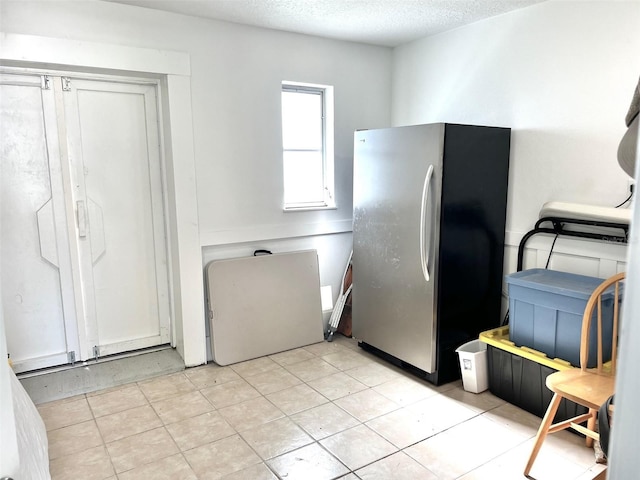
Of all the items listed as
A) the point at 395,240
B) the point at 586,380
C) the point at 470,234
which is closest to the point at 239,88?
the point at 395,240

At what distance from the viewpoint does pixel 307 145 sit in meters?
3.71

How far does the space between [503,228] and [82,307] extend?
9.66 feet

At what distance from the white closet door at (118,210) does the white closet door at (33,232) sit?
12 cm

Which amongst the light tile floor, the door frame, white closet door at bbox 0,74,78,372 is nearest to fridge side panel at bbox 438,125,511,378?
the light tile floor

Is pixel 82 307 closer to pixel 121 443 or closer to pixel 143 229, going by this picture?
pixel 143 229

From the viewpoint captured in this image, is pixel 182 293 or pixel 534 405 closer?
pixel 534 405

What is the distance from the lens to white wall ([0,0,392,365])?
2.78m

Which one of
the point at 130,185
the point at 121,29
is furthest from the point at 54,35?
the point at 130,185

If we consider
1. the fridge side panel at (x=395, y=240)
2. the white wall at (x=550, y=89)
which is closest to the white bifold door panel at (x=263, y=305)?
the fridge side panel at (x=395, y=240)

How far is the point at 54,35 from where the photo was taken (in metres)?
2.60

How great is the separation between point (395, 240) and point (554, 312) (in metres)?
1.05

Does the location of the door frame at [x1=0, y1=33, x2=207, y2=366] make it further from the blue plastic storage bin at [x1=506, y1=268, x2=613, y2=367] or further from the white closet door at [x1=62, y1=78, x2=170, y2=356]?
the blue plastic storage bin at [x1=506, y1=268, x2=613, y2=367]

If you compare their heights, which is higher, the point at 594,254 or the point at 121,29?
the point at 121,29

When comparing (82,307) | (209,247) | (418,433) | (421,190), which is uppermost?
(421,190)
